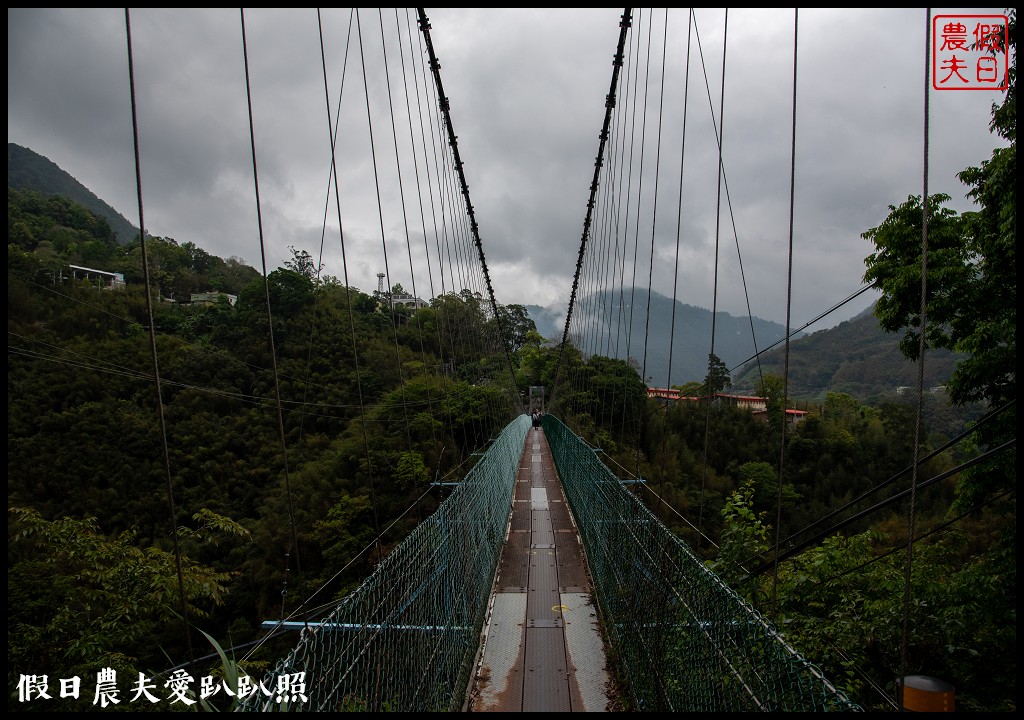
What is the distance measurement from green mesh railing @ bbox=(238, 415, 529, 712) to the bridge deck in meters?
0.14

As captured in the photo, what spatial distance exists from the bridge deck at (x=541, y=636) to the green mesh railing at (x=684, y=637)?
174 mm

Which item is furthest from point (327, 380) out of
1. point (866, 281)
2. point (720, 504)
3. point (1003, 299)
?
point (1003, 299)

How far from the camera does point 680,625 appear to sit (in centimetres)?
170

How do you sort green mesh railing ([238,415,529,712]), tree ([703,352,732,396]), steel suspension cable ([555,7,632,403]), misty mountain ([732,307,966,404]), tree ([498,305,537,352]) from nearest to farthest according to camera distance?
green mesh railing ([238,415,529,712]) < tree ([703,352,732,396]) < steel suspension cable ([555,7,632,403]) < misty mountain ([732,307,966,404]) < tree ([498,305,537,352])

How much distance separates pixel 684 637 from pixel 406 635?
92 centimetres

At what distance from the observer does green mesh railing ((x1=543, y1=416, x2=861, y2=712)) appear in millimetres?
1182

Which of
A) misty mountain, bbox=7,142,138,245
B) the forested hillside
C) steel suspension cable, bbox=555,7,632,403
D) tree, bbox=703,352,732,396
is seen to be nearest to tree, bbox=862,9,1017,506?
the forested hillside

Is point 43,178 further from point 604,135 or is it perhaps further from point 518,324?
point 518,324

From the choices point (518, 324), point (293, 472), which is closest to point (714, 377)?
point (293, 472)

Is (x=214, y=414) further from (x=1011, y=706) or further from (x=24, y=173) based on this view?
(x=24, y=173)

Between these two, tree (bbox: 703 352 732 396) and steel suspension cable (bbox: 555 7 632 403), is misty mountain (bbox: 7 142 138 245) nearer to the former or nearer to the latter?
steel suspension cable (bbox: 555 7 632 403)

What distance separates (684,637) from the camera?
169 centimetres

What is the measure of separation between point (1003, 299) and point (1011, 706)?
3186 mm

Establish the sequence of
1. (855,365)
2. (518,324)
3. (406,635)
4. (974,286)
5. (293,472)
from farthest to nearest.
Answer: (518,324)
(855,365)
(293,472)
(974,286)
(406,635)
